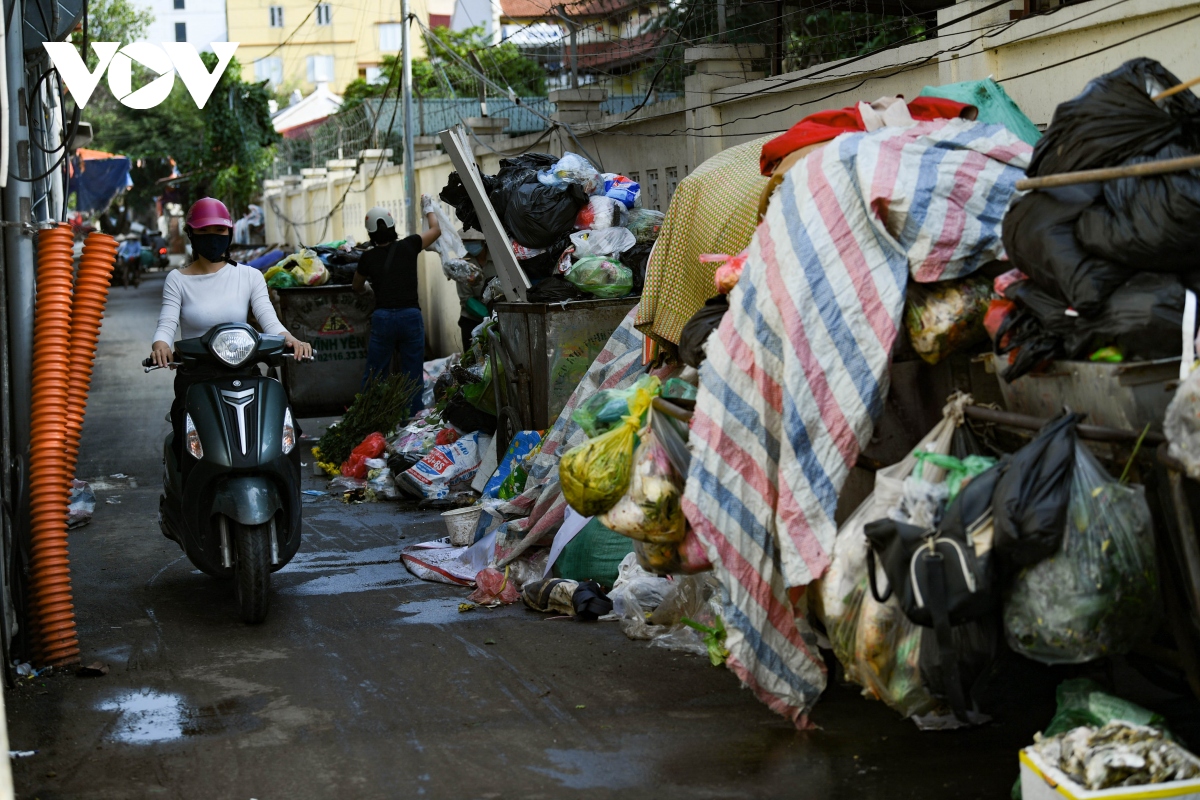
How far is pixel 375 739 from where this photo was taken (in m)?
4.06

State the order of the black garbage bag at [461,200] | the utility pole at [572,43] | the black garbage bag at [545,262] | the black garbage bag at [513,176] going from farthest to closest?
the utility pole at [572,43] → the black garbage bag at [461,200] → the black garbage bag at [513,176] → the black garbage bag at [545,262]

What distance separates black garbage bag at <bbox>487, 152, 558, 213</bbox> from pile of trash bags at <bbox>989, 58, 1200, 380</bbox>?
4.55m

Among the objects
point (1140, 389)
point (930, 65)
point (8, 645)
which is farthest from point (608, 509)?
point (930, 65)

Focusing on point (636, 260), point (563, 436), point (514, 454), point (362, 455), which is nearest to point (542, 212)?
point (636, 260)

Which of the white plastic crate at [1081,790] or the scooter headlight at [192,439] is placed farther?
the scooter headlight at [192,439]

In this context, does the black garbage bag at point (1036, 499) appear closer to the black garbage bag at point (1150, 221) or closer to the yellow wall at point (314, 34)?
the black garbage bag at point (1150, 221)

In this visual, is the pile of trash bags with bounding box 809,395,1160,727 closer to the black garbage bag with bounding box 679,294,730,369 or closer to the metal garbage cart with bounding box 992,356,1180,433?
the metal garbage cart with bounding box 992,356,1180,433

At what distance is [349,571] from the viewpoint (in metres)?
6.41

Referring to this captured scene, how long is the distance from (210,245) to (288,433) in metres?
0.99

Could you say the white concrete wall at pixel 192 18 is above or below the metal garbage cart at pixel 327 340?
above

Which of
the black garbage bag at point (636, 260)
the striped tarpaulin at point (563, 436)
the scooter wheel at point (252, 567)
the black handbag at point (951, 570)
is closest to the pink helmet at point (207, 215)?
the scooter wheel at point (252, 567)

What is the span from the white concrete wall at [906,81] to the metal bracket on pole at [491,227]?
1810 mm

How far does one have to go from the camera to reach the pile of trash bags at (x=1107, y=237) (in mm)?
3217

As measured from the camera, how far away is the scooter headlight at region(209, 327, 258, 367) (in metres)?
5.45
